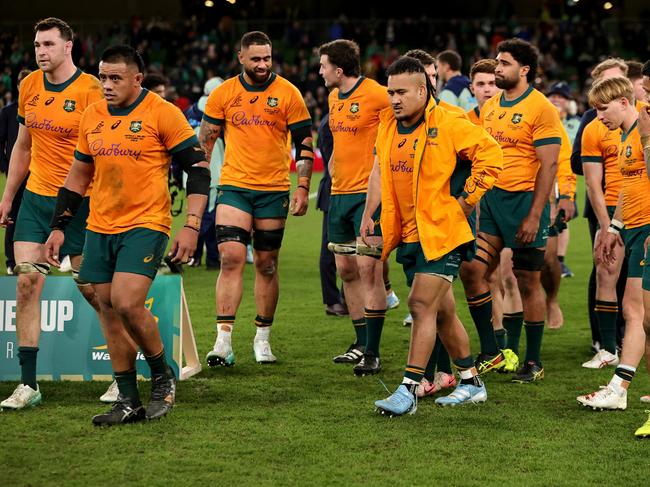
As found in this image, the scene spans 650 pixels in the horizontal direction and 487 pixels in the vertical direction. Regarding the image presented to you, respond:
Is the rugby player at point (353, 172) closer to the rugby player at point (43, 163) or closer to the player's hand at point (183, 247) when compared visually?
the rugby player at point (43, 163)

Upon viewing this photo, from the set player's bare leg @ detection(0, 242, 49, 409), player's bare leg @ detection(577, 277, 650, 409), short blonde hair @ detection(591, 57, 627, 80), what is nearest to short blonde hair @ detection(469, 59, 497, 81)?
short blonde hair @ detection(591, 57, 627, 80)

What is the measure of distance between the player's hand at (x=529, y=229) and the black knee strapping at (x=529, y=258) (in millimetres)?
139

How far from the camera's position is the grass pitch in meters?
5.36

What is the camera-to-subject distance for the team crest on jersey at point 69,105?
691 centimetres

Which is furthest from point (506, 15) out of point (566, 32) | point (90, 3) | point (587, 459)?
point (587, 459)

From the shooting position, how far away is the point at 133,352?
639 centimetres

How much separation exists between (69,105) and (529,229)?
3.03 metres

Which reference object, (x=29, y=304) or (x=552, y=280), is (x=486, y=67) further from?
(x=29, y=304)

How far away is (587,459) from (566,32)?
34.6 m

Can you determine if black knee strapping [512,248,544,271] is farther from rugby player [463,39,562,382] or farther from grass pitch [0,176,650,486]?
grass pitch [0,176,650,486]

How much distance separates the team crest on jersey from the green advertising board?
3.82 feet

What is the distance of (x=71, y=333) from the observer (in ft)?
24.1

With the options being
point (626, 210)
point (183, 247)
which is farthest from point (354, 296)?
point (183, 247)

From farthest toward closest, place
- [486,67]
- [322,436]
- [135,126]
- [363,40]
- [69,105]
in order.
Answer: [363,40]
[486,67]
[69,105]
[135,126]
[322,436]
